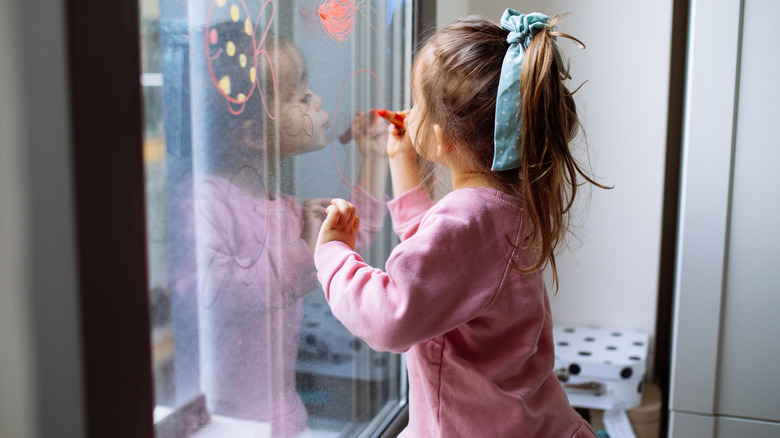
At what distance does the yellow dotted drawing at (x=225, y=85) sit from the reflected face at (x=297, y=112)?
10 cm

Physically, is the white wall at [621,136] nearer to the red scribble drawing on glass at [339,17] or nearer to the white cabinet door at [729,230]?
the white cabinet door at [729,230]

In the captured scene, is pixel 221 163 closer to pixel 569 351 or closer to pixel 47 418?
pixel 47 418

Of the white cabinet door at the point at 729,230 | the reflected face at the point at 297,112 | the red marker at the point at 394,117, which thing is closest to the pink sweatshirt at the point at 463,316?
the reflected face at the point at 297,112

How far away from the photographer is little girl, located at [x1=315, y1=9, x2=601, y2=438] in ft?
2.18

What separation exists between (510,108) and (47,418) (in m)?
0.50

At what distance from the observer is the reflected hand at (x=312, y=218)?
798 mm

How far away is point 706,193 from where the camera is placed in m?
1.29

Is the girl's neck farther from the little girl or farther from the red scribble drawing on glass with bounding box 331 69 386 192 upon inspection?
the red scribble drawing on glass with bounding box 331 69 386 192

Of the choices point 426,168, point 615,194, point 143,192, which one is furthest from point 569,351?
point 143,192

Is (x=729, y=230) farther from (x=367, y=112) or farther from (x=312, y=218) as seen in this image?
(x=312, y=218)

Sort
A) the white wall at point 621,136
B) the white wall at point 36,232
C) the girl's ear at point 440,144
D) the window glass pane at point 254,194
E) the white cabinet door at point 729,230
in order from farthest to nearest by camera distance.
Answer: the white wall at point 621,136 → the white cabinet door at point 729,230 → the girl's ear at point 440,144 → the window glass pane at point 254,194 → the white wall at point 36,232

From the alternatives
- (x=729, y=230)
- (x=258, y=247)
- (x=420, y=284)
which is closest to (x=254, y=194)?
(x=258, y=247)

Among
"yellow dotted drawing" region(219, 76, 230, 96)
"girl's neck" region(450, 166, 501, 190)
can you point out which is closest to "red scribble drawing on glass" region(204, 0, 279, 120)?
"yellow dotted drawing" region(219, 76, 230, 96)

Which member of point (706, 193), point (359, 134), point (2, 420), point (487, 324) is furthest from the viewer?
point (706, 193)
